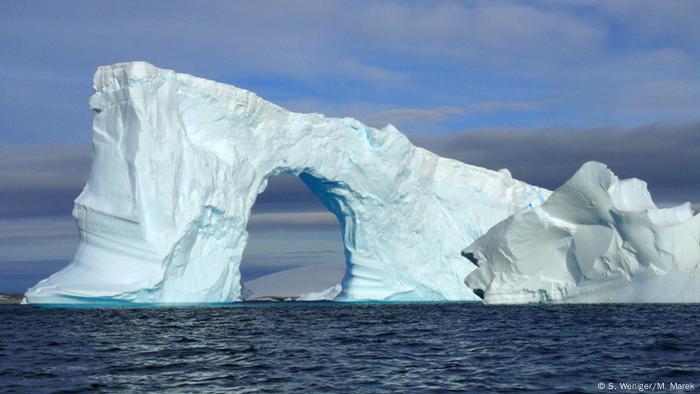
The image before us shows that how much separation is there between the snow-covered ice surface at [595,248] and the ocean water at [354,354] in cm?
375

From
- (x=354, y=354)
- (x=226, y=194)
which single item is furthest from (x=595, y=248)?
(x=354, y=354)

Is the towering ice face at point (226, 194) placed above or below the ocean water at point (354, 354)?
above

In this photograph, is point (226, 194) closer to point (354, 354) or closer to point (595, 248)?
point (595, 248)

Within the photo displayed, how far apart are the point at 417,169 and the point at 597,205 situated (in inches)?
362

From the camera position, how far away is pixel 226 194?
28062 mm

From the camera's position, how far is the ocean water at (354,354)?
10.3 m

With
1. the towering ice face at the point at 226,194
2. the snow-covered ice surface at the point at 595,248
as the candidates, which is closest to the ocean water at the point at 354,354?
the snow-covered ice surface at the point at 595,248

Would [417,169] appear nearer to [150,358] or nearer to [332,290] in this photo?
[332,290]

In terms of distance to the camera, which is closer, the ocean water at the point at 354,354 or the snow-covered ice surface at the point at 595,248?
the ocean water at the point at 354,354

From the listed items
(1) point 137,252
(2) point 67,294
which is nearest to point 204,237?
(1) point 137,252

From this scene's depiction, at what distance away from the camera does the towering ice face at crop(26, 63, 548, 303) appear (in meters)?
26.0

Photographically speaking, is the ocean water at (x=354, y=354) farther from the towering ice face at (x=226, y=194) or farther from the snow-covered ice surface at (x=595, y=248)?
the towering ice face at (x=226, y=194)

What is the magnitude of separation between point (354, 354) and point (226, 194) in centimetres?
1535

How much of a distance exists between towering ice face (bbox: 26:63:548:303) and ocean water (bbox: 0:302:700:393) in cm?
495
